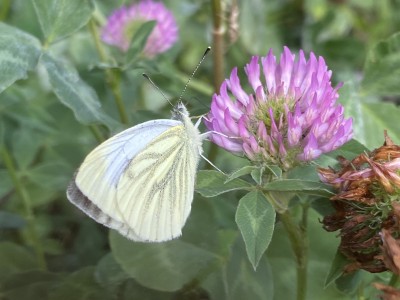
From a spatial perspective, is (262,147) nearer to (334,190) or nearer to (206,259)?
(334,190)

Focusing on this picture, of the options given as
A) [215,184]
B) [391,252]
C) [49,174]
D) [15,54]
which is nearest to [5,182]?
[49,174]

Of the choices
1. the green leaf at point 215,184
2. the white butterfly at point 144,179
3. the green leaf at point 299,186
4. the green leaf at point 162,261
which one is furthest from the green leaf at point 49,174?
the green leaf at point 299,186

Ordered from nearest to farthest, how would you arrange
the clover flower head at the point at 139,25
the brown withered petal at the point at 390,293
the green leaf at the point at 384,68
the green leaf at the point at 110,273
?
the brown withered petal at the point at 390,293 → the green leaf at the point at 110,273 → the green leaf at the point at 384,68 → the clover flower head at the point at 139,25

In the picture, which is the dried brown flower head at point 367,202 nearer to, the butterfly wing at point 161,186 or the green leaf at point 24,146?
the butterfly wing at point 161,186

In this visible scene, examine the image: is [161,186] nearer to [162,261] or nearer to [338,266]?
[162,261]

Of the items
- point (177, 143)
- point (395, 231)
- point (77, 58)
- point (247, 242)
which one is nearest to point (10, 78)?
point (177, 143)
